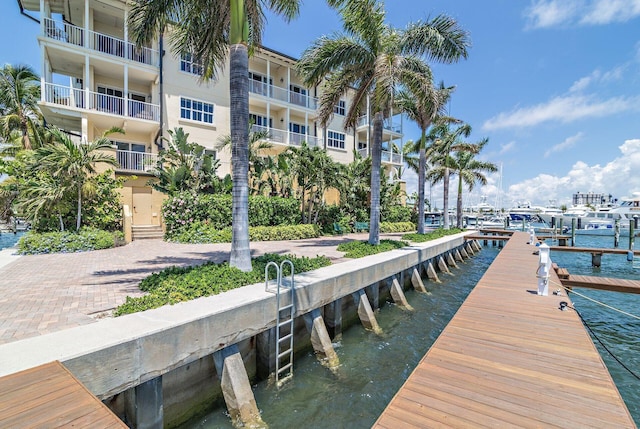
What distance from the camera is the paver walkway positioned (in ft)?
17.3

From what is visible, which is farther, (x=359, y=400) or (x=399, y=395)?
(x=359, y=400)

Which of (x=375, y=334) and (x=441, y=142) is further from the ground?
(x=441, y=142)

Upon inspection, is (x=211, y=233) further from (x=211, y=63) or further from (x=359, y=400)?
(x=359, y=400)

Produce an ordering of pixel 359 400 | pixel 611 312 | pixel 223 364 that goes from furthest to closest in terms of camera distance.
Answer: pixel 611 312, pixel 359 400, pixel 223 364

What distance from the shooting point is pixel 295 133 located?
27.8m

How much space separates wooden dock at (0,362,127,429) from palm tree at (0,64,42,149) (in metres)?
24.1

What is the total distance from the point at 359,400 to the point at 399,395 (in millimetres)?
2315

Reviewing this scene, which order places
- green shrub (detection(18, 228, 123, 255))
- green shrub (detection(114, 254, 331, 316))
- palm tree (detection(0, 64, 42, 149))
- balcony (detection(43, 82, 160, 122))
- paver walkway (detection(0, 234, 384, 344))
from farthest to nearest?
1. palm tree (detection(0, 64, 42, 149))
2. balcony (detection(43, 82, 160, 122))
3. green shrub (detection(18, 228, 123, 255))
4. green shrub (detection(114, 254, 331, 316))
5. paver walkway (detection(0, 234, 384, 344))

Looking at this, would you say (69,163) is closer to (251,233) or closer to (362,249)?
(251,233)

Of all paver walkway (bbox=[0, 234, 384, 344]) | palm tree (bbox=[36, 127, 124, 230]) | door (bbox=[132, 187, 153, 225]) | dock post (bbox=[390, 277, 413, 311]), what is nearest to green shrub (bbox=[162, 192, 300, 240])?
paver walkway (bbox=[0, 234, 384, 344])

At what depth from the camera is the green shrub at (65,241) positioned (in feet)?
40.7

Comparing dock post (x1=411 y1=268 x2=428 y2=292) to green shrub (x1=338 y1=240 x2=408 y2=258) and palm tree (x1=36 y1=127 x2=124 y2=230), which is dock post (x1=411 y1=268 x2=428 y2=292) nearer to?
green shrub (x1=338 y1=240 x2=408 y2=258)

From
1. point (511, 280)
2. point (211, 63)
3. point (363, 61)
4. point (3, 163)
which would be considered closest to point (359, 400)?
point (511, 280)

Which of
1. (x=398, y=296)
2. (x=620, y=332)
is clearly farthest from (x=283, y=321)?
(x=620, y=332)
